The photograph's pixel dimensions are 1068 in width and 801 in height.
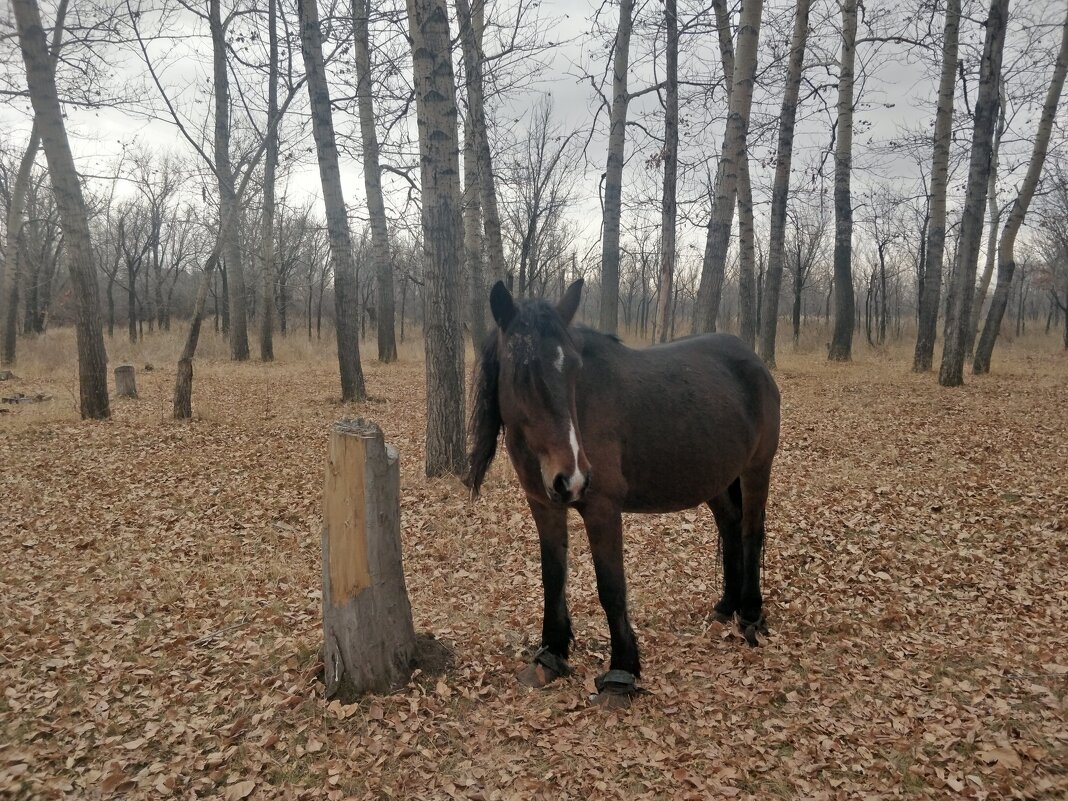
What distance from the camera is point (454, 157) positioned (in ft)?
24.1

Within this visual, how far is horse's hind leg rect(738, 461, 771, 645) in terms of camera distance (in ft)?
14.5

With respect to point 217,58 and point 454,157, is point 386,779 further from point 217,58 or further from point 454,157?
point 217,58

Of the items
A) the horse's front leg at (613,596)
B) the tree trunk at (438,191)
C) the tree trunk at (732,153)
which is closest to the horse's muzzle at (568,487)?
the horse's front leg at (613,596)

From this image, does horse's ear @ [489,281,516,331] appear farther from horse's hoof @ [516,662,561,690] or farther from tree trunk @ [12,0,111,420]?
tree trunk @ [12,0,111,420]

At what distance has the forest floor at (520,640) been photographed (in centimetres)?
305

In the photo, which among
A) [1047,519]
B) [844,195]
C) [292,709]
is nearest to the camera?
[292,709]

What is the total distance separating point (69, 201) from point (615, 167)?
1136 cm

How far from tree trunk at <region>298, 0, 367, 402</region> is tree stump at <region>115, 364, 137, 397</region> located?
4.51 meters

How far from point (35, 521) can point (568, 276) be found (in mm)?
41548

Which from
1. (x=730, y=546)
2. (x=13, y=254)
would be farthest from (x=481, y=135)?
(x=13, y=254)

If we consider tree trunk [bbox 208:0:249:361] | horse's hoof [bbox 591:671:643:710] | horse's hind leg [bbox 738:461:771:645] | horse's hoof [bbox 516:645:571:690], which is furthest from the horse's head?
tree trunk [bbox 208:0:249:361]

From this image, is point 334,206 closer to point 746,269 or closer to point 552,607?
point 746,269

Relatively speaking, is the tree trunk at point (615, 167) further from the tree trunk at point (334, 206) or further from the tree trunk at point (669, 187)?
the tree trunk at point (334, 206)

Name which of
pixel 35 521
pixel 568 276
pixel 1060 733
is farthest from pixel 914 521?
pixel 568 276
